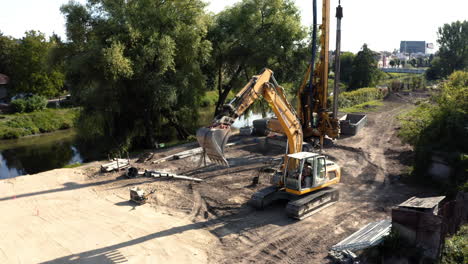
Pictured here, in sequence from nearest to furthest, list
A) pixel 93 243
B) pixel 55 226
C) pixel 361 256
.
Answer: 1. pixel 361 256
2. pixel 93 243
3. pixel 55 226

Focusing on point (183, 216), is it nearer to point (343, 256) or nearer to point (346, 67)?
point (343, 256)

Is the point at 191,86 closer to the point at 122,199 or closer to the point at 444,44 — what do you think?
the point at 122,199

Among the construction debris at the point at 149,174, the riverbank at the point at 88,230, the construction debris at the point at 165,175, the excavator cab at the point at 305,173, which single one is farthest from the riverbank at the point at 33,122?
the excavator cab at the point at 305,173

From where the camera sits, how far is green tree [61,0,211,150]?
66.5 feet

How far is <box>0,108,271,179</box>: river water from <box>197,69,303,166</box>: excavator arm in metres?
16.3

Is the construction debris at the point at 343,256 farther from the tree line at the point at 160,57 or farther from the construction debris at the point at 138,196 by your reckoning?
the tree line at the point at 160,57

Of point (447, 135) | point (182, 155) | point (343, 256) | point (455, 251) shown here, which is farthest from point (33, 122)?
point (455, 251)

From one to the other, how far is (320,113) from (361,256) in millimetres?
10210

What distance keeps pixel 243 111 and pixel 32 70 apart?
40.6m

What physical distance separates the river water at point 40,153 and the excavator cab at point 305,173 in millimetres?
16873

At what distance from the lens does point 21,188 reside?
15.4m

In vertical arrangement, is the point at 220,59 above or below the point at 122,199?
above

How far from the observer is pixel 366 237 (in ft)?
30.9

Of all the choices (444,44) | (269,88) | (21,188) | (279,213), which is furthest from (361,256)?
(444,44)
